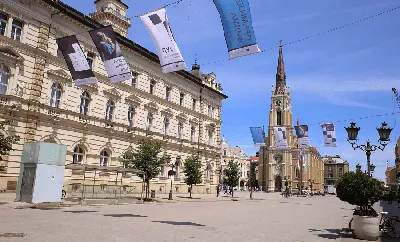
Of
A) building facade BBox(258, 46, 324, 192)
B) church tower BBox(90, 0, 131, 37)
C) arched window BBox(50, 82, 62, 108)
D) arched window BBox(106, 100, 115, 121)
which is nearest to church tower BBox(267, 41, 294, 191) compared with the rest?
building facade BBox(258, 46, 324, 192)

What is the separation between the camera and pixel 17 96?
24.5 m

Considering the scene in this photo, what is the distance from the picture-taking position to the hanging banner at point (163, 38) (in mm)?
14891

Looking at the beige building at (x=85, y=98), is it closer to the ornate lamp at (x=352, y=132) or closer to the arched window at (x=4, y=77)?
the arched window at (x=4, y=77)

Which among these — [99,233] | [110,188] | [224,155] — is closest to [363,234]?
[99,233]

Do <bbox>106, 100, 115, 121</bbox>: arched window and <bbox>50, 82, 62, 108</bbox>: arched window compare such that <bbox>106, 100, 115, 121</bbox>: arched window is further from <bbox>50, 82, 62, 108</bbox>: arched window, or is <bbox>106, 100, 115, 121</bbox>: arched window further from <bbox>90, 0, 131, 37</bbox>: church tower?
<bbox>90, 0, 131, 37</bbox>: church tower

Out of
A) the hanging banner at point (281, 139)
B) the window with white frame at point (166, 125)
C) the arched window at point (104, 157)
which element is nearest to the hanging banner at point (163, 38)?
the arched window at point (104, 157)

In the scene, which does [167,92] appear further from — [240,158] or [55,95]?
[240,158]

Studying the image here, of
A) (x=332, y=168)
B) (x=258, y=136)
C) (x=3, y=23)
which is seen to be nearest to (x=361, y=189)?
(x=3, y=23)

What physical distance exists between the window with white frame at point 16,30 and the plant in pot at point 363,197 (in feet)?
78.3

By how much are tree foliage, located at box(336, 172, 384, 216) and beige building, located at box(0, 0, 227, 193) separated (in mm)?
16600

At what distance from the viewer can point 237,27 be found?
498 inches

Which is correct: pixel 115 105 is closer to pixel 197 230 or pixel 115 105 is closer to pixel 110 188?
pixel 110 188

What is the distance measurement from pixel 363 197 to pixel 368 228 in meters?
1.11

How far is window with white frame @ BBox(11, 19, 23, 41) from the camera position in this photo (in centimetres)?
2481
